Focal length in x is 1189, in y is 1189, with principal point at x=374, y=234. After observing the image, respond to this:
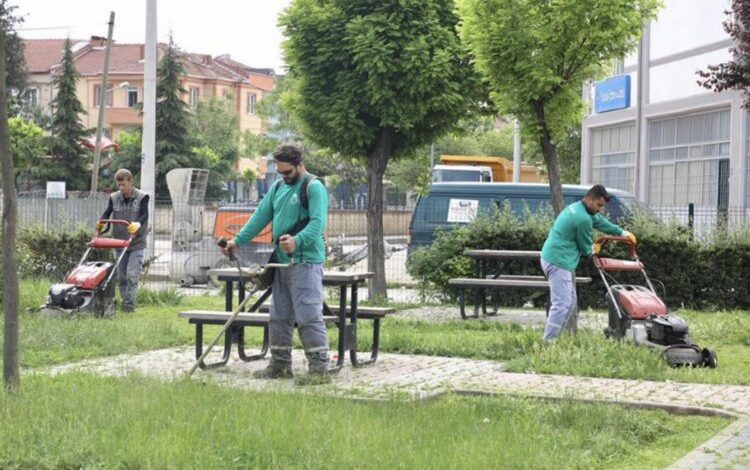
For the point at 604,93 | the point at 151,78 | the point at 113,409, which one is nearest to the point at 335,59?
the point at 151,78

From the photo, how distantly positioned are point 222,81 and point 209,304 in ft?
247

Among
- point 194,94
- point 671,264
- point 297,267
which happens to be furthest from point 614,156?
point 194,94

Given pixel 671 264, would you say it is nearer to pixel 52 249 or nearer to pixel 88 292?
pixel 88 292

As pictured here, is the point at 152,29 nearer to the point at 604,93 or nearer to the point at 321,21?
the point at 321,21

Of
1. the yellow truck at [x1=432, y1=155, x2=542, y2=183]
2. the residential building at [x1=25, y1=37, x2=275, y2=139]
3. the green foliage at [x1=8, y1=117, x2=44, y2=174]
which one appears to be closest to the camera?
the yellow truck at [x1=432, y1=155, x2=542, y2=183]

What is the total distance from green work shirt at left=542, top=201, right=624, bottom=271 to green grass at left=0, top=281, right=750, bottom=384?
2.56 feet

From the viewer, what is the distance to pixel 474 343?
12242mm

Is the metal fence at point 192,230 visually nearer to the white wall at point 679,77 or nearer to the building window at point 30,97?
the white wall at point 679,77

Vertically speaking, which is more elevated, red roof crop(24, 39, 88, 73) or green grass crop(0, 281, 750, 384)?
red roof crop(24, 39, 88, 73)

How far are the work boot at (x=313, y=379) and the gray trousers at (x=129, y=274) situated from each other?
610 cm

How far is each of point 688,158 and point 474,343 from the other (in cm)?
2224

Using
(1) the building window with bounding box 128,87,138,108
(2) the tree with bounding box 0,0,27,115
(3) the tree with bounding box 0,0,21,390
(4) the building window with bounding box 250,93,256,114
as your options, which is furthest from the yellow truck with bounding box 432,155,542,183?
(4) the building window with bounding box 250,93,256,114

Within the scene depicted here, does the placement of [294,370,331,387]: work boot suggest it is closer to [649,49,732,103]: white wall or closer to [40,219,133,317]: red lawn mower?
[40,219,133,317]: red lawn mower

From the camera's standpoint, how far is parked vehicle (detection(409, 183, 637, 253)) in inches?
871
